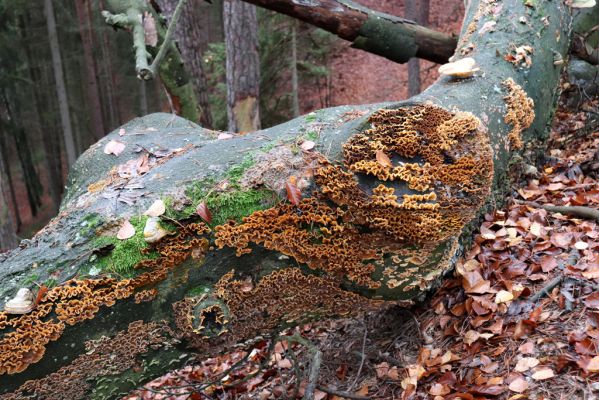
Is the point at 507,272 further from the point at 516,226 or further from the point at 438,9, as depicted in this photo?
the point at 438,9

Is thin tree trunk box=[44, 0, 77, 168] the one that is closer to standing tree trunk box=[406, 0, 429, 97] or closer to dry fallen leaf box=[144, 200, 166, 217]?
standing tree trunk box=[406, 0, 429, 97]

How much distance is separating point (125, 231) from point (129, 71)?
867 inches

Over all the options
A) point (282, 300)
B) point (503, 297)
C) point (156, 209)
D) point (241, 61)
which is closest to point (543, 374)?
Answer: point (503, 297)

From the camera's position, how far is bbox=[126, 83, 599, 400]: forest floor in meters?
2.05

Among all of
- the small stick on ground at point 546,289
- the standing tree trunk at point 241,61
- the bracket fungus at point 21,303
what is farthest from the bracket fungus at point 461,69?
the standing tree trunk at point 241,61

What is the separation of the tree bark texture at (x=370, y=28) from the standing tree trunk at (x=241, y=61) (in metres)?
2.88

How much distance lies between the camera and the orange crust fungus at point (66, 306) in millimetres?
1795

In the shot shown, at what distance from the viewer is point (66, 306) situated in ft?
6.04

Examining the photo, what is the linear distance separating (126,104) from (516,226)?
2696 centimetres

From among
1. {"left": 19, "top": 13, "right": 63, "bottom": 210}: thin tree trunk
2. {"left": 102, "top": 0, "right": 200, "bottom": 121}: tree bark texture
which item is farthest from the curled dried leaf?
{"left": 19, "top": 13, "right": 63, "bottom": 210}: thin tree trunk

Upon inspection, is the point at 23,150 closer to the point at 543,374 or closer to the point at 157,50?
the point at 157,50

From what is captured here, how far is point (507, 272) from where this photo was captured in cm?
253

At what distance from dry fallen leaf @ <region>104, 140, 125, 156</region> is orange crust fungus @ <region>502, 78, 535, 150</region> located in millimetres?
2338

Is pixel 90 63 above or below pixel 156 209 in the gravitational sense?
below
